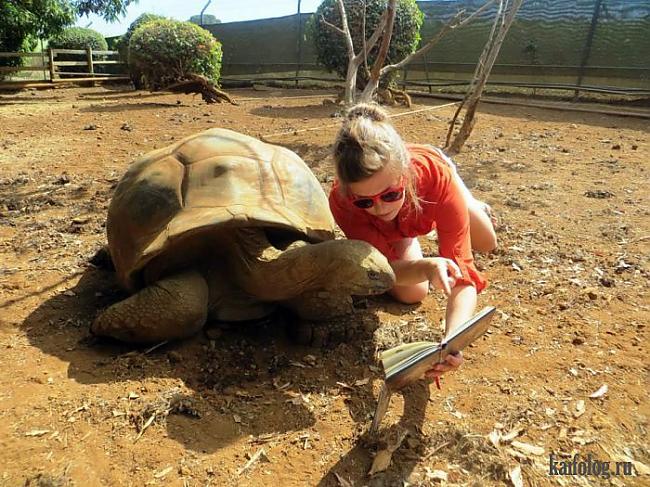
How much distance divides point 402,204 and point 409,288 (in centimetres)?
68

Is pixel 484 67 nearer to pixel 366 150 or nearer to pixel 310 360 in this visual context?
pixel 366 150

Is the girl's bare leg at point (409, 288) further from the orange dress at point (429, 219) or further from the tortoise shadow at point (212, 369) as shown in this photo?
the tortoise shadow at point (212, 369)

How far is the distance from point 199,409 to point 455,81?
12867mm

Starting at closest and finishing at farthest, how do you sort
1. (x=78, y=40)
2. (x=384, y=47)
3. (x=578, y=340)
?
1. (x=578, y=340)
2. (x=384, y=47)
3. (x=78, y=40)

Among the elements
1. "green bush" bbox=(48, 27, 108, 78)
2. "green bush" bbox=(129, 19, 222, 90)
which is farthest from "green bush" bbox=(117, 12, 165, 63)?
"green bush" bbox=(129, 19, 222, 90)

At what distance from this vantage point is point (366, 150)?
194 centimetres

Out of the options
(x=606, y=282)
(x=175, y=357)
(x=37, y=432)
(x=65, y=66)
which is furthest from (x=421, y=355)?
(x=65, y=66)

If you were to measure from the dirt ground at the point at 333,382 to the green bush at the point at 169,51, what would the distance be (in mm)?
8206

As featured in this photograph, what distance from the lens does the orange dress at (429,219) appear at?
2.16 metres

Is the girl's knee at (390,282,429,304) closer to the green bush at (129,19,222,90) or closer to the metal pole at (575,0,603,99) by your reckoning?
the green bush at (129,19,222,90)

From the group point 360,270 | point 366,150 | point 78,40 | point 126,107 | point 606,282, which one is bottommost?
point 606,282

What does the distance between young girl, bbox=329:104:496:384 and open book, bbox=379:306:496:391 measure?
7 centimetres

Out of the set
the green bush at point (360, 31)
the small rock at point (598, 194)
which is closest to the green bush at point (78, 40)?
the green bush at point (360, 31)

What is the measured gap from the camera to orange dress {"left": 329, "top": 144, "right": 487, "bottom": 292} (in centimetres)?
216
